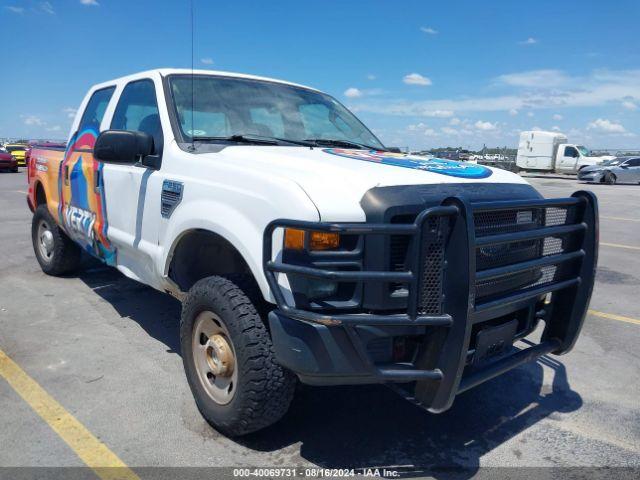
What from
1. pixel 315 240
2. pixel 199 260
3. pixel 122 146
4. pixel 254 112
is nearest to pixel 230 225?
pixel 315 240

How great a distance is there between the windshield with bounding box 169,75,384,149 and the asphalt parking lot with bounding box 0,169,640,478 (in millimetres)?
1699

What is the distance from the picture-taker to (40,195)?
6.09 meters

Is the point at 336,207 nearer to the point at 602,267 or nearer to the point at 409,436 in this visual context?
the point at 409,436

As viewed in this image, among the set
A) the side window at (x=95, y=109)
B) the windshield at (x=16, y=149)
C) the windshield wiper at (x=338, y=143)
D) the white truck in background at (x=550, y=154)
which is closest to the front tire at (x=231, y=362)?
the windshield wiper at (x=338, y=143)

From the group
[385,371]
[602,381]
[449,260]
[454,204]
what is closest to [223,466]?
[385,371]

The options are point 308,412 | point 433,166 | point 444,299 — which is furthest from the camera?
point 308,412

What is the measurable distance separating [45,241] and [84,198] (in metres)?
1.78

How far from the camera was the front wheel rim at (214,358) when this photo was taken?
279cm

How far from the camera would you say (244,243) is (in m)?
2.63

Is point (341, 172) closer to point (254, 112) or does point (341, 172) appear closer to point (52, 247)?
point (254, 112)

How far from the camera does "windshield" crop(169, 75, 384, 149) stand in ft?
11.9

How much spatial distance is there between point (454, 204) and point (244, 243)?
101cm

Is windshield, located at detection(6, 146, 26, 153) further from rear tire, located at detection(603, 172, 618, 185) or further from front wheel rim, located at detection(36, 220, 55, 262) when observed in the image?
rear tire, located at detection(603, 172, 618, 185)

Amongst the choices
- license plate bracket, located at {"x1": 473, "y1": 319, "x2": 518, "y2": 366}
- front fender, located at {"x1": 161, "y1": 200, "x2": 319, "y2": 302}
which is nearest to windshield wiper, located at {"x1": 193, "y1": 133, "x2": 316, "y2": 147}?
front fender, located at {"x1": 161, "y1": 200, "x2": 319, "y2": 302}
